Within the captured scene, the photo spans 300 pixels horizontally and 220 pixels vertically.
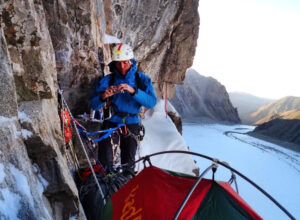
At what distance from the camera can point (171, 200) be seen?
190 centimetres

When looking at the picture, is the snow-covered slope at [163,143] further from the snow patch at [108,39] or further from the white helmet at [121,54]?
the white helmet at [121,54]

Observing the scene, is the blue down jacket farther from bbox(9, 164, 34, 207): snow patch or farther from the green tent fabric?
bbox(9, 164, 34, 207): snow patch

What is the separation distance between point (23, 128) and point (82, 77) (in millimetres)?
2905

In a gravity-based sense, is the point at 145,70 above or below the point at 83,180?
above

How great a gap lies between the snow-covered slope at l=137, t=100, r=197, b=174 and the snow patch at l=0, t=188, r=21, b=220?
5.28 metres

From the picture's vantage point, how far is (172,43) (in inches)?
441

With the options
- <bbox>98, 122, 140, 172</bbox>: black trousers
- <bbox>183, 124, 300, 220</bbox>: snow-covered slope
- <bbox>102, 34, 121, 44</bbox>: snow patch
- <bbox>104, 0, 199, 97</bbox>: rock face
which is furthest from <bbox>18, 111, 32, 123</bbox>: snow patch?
<bbox>183, 124, 300, 220</bbox>: snow-covered slope

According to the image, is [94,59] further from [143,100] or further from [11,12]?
[11,12]

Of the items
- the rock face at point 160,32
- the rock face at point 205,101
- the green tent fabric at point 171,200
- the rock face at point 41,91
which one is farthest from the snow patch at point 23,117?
the rock face at point 205,101

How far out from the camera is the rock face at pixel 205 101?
6650cm

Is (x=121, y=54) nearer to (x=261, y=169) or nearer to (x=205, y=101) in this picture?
(x=261, y=169)

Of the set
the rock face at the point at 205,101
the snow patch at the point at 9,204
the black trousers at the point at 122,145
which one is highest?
the snow patch at the point at 9,204

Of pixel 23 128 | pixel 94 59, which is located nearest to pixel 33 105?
pixel 23 128

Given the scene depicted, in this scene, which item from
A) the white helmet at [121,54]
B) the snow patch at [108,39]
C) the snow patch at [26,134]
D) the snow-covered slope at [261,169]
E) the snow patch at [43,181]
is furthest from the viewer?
the snow-covered slope at [261,169]
